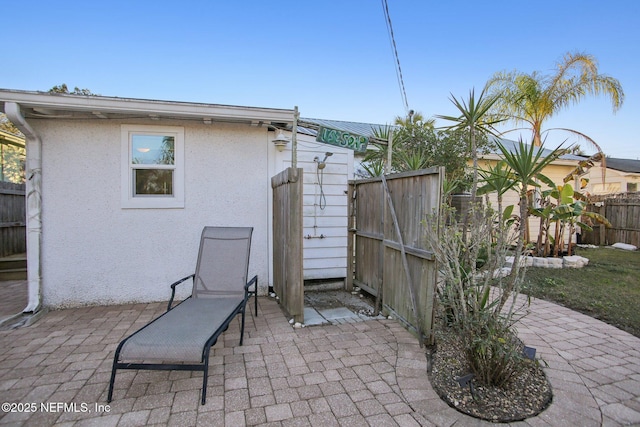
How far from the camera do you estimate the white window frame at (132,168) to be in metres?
4.94

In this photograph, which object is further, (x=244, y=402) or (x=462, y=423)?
(x=244, y=402)

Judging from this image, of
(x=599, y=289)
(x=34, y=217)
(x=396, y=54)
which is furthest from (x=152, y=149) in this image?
(x=599, y=289)

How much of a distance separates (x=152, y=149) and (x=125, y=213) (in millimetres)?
1070

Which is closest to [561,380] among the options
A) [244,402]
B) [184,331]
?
[244,402]

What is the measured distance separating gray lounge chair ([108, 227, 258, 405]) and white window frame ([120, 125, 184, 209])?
0.98 meters

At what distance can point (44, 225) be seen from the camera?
4.71 meters

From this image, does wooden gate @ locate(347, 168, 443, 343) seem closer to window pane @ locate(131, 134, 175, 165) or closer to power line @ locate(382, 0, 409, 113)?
window pane @ locate(131, 134, 175, 165)

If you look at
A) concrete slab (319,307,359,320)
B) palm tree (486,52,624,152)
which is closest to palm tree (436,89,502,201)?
concrete slab (319,307,359,320)

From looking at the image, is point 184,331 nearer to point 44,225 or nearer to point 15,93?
point 44,225

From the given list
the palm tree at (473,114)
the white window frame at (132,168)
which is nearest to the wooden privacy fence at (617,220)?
the palm tree at (473,114)

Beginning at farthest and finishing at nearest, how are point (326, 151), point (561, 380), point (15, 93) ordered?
point (326, 151) < point (15, 93) < point (561, 380)

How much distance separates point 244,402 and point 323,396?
63 cm

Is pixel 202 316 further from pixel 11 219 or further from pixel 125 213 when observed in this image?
pixel 11 219

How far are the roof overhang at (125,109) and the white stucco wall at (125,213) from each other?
0.68 feet
